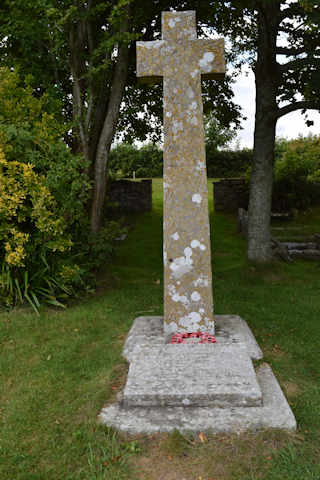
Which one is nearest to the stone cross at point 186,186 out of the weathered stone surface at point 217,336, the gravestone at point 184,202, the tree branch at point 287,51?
the gravestone at point 184,202

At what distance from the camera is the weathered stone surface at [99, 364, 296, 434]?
2916 millimetres

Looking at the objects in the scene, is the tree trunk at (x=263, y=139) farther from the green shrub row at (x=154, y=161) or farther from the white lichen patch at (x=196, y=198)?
the green shrub row at (x=154, y=161)

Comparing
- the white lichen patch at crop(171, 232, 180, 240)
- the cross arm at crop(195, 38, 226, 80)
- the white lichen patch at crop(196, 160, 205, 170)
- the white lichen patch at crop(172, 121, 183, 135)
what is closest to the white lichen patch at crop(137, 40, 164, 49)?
the cross arm at crop(195, 38, 226, 80)

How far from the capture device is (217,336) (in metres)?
4.14

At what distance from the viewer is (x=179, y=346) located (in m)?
3.84

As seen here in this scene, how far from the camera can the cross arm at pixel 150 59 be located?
416 cm

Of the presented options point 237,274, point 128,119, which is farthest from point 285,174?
point 237,274

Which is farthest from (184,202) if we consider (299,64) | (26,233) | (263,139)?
(263,139)

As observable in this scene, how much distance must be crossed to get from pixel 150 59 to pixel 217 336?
2993 mm

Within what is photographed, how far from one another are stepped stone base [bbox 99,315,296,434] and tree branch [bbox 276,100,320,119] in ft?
17.9

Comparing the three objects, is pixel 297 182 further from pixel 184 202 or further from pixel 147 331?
pixel 147 331

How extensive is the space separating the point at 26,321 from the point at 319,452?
3.84m

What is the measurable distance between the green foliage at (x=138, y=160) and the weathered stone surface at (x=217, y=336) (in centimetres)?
1979

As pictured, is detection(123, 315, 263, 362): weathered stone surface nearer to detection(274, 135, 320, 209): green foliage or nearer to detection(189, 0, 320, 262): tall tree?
detection(189, 0, 320, 262): tall tree
